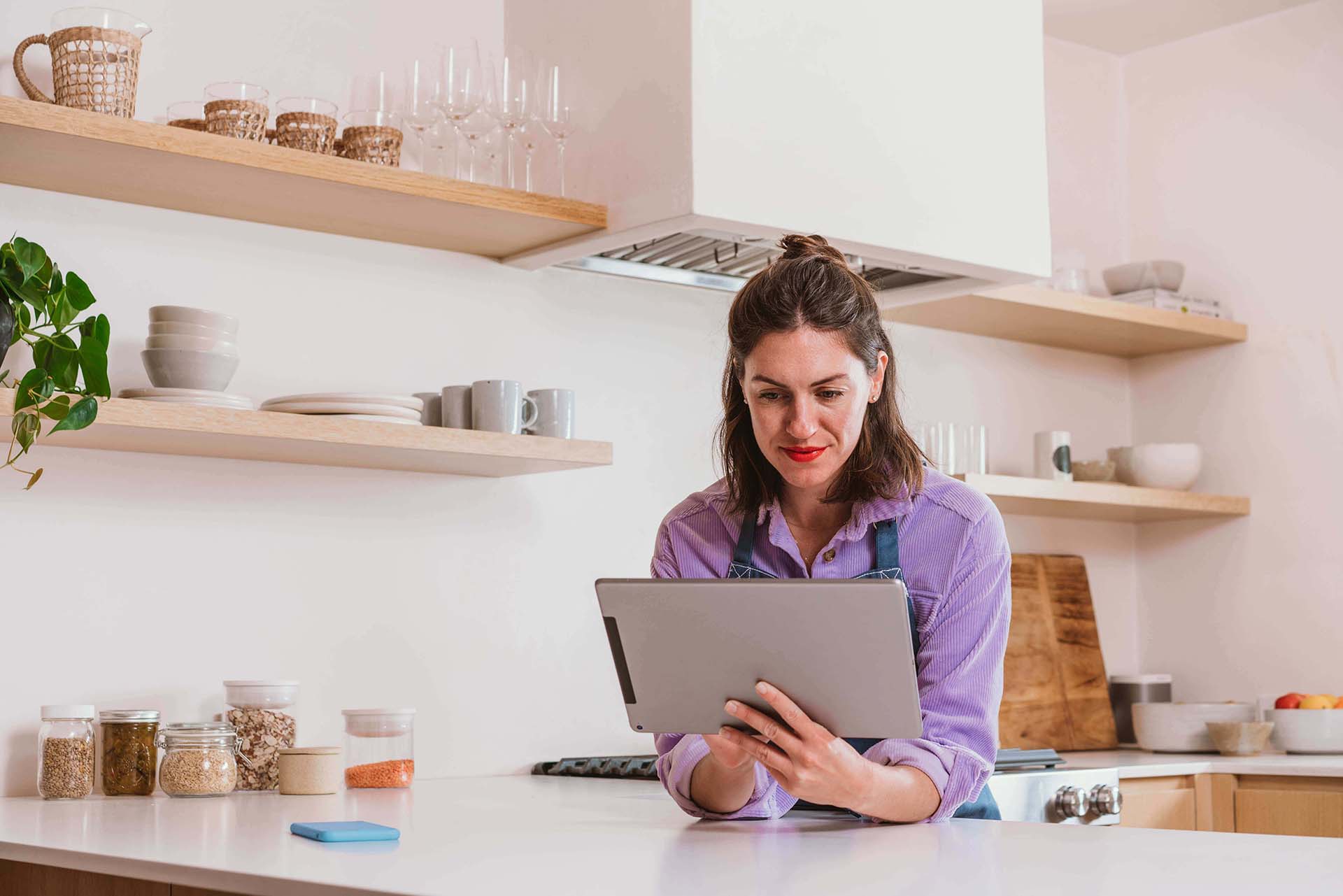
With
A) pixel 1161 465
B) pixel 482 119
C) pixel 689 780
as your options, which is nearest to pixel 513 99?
pixel 482 119

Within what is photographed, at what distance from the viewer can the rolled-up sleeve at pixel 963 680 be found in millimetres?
1623

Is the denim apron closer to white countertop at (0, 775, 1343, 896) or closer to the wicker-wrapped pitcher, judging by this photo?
white countertop at (0, 775, 1343, 896)

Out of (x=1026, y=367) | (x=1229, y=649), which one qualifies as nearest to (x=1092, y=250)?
(x=1026, y=367)

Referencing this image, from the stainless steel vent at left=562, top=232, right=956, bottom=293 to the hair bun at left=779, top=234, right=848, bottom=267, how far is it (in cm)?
65

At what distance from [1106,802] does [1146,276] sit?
1.41m

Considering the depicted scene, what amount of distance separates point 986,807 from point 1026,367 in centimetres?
193

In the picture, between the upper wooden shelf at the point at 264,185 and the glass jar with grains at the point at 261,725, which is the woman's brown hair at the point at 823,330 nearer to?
the upper wooden shelf at the point at 264,185

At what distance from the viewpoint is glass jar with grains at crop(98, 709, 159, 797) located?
2131 millimetres

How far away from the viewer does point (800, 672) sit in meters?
1.42

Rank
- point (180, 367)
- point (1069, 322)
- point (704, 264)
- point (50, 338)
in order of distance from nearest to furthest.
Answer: point (50, 338) < point (180, 367) < point (704, 264) < point (1069, 322)

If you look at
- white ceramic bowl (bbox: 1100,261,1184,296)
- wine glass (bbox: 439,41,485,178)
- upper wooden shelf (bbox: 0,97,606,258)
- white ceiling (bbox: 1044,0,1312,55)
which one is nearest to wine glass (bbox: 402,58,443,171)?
wine glass (bbox: 439,41,485,178)

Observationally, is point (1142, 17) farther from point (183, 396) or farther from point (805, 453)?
point (183, 396)

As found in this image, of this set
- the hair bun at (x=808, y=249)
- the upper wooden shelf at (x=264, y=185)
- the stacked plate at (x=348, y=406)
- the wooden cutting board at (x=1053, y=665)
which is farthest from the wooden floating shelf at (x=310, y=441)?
the wooden cutting board at (x=1053, y=665)

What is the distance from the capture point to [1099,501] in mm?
3305
